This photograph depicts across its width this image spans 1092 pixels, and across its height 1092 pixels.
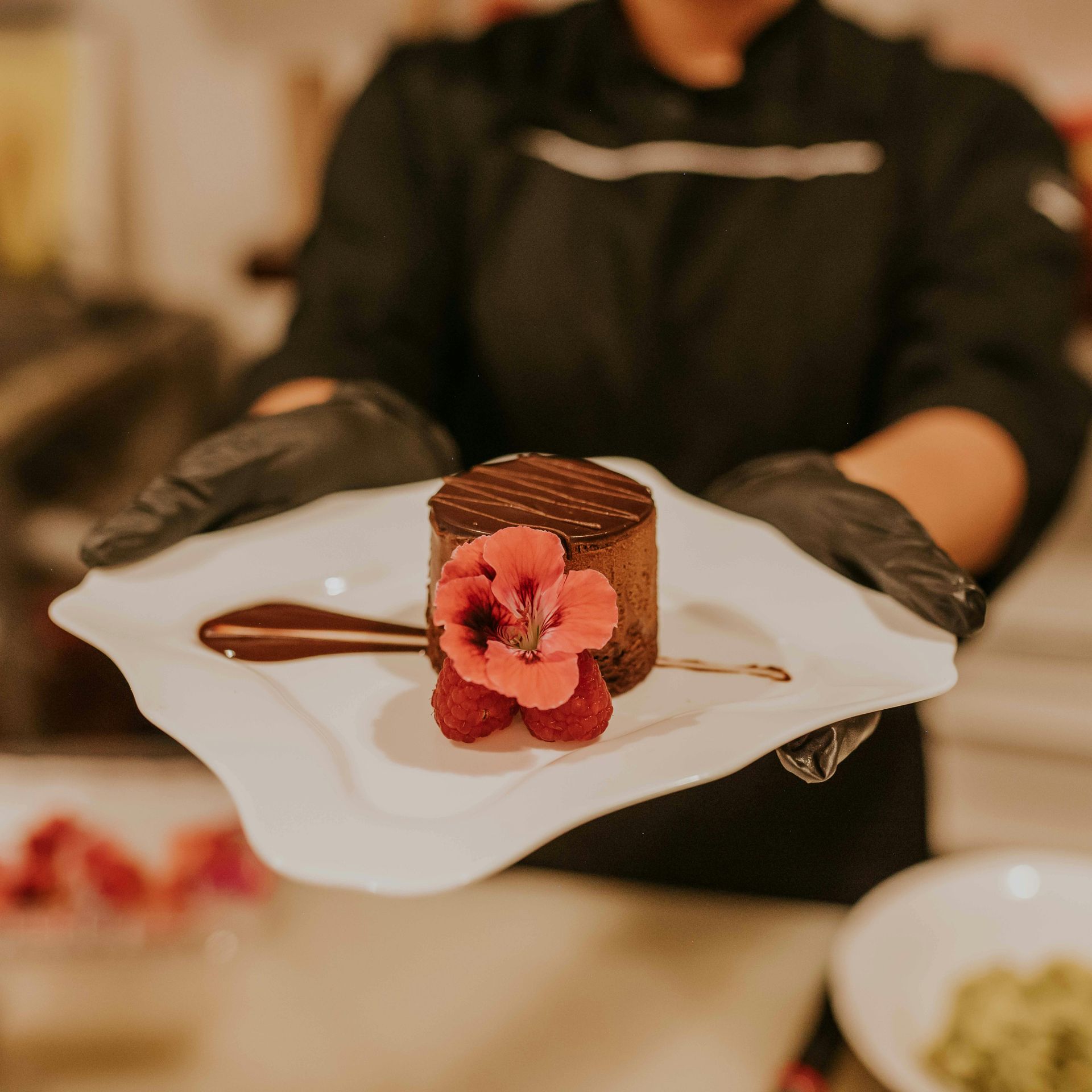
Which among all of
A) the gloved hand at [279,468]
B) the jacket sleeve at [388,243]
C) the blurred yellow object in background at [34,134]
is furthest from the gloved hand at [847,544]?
the blurred yellow object in background at [34,134]

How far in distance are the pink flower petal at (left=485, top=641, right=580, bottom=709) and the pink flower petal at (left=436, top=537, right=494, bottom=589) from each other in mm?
37

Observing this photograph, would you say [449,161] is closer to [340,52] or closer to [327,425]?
[327,425]

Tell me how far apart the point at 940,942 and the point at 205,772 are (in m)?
0.61

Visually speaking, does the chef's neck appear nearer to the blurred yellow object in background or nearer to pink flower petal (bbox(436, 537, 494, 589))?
pink flower petal (bbox(436, 537, 494, 589))

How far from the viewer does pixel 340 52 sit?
2123 millimetres

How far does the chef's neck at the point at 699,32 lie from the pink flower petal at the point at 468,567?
0.82 meters

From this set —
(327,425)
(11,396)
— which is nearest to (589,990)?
(327,425)

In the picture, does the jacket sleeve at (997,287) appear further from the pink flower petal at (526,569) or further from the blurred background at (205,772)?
the pink flower petal at (526,569)

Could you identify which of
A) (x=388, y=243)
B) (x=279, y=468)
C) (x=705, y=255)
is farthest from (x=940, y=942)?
(x=388, y=243)

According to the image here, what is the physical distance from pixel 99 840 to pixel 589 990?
0.45m

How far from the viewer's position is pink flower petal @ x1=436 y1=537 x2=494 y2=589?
51 centimetres

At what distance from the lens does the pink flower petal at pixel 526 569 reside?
0.51 metres

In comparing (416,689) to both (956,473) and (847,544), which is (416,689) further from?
(956,473)

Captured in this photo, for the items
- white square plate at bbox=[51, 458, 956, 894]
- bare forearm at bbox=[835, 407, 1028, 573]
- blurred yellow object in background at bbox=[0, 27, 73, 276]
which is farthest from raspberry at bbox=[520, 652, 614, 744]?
blurred yellow object in background at bbox=[0, 27, 73, 276]
